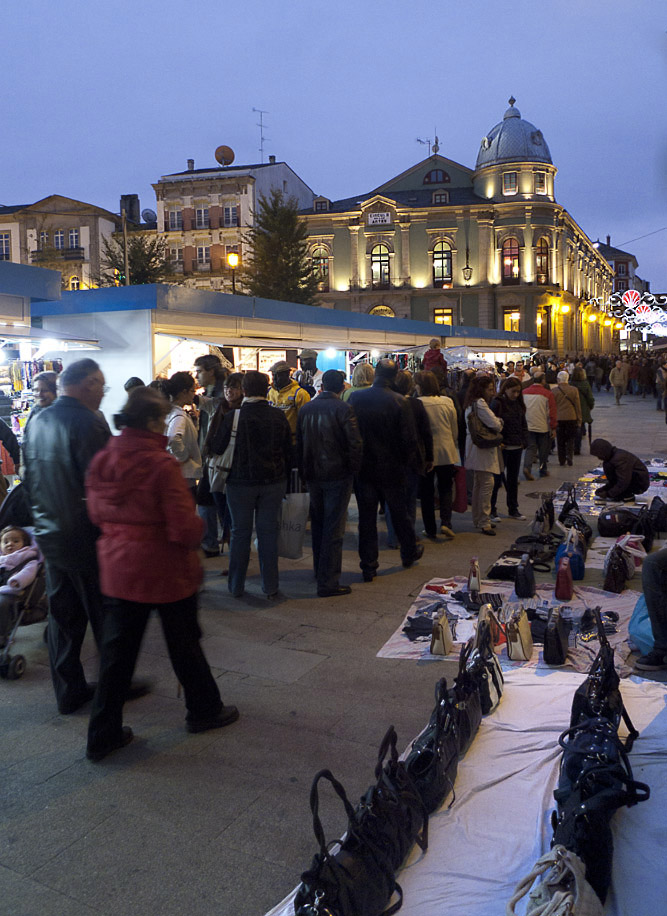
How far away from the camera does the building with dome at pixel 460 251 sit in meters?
51.1

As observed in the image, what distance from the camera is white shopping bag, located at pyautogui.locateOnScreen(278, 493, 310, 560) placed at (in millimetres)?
6000

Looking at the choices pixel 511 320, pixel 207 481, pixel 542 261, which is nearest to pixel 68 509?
pixel 207 481

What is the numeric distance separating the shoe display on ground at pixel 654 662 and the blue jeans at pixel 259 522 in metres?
2.68

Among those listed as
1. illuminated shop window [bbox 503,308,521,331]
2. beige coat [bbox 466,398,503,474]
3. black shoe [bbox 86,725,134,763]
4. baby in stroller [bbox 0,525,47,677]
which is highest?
illuminated shop window [bbox 503,308,521,331]

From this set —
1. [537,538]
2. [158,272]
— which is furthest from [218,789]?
[158,272]

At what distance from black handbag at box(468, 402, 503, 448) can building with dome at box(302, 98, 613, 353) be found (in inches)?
1769

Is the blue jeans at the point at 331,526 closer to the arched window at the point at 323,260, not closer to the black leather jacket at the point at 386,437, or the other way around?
the black leather jacket at the point at 386,437

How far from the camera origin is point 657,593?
4.32 metres

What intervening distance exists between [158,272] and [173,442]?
105 ft

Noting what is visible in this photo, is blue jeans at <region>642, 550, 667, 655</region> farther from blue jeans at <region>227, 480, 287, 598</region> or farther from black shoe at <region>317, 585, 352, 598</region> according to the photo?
blue jeans at <region>227, 480, 287, 598</region>

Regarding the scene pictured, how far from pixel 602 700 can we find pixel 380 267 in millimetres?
51349

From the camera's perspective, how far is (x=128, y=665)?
137 inches

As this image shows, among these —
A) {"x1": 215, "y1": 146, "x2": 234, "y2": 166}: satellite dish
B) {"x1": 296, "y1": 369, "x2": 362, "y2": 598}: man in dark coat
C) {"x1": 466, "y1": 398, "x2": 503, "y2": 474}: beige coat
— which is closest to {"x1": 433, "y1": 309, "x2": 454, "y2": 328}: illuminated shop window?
{"x1": 215, "y1": 146, "x2": 234, "y2": 166}: satellite dish

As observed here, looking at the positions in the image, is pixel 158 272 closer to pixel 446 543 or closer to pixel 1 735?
pixel 446 543
